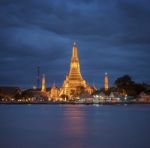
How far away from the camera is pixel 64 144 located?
1548 inches

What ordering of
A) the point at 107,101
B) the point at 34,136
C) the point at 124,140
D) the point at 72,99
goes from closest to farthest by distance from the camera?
the point at 124,140 → the point at 34,136 → the point at 107,101 → the point at 72,99

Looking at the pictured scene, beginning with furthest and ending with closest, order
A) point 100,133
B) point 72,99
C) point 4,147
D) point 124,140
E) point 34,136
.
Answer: point 72,99
point 100,133
point 34,136
point 124,140
point 4,147

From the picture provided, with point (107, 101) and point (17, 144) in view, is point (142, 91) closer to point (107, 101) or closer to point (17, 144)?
point (107, 101)

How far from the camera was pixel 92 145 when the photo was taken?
3888 cm

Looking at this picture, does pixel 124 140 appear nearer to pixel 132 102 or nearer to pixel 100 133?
pixel 100 133

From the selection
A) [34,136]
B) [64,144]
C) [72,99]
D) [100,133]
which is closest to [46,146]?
[64,144]

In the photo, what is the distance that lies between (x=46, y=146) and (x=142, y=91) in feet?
444

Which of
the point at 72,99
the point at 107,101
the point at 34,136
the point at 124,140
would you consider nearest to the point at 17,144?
the point at 34,136

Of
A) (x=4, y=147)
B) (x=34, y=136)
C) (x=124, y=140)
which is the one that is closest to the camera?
(x=4, y=147)

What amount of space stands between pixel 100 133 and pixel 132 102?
123674 mm

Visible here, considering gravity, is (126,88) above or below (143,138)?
above

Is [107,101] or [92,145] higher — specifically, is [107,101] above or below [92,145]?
above

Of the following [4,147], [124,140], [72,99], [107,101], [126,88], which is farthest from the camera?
[72,99]

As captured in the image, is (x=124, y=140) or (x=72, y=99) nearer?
(x=124, y=140)
